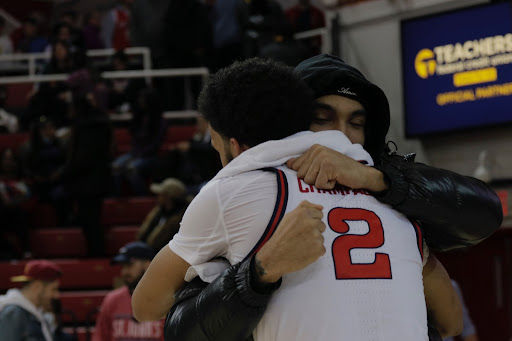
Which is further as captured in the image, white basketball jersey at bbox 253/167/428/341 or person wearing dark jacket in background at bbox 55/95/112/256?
person wearing dark jacket in background at bbox 55/95/112/256

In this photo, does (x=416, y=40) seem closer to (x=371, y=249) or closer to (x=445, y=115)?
(x=445, y=115)

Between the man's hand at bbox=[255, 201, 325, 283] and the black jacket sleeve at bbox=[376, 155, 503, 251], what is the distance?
281 millimetres

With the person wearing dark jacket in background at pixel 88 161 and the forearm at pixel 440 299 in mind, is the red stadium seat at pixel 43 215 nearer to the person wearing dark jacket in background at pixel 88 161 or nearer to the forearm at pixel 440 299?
the person wearing dark jacket in background at pixel 88 161

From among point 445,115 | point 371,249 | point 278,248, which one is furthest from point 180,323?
point 445,115

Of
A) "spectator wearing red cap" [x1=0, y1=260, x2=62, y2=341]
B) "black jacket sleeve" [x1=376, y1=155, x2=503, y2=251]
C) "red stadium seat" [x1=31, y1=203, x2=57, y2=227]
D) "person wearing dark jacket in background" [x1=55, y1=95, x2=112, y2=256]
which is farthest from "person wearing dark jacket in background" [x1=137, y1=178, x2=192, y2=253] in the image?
"black jacket sleeve" [x1=376, y1=155, x2=503, y2=251]

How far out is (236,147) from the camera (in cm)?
236

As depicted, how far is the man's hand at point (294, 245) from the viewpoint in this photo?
7.01ft

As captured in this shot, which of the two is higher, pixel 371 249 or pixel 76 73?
pixel 76 73

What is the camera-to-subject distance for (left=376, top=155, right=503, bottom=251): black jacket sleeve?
7.77 ft

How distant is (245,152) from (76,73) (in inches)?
371

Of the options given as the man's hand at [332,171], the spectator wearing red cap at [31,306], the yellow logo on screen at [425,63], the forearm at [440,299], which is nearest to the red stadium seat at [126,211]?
the yellow logo on screen at [425,63]

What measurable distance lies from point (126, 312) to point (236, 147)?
5.29m

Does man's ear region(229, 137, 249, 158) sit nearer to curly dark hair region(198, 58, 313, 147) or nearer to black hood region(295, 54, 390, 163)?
curly dark hair region(198, 58, 313, 147)

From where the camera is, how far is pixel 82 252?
35.8 feet
